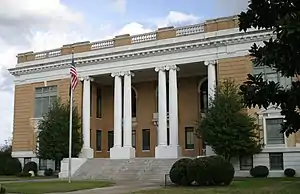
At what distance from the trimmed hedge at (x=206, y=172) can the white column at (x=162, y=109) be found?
14.1 meters

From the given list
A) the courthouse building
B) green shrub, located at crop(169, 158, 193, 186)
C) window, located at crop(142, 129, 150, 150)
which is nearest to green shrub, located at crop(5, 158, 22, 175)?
the courthouse building

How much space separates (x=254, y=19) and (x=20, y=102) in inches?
1739

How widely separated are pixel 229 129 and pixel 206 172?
8.91 m

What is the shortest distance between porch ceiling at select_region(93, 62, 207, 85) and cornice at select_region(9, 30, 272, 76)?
1753 millimetres

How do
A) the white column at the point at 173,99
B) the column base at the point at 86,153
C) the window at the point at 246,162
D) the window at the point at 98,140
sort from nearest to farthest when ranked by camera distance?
1. the window at the point at 246,162
2. the white column at the point at 173,99
3. the column base at the point at 86,153
4. the window at the point at 98,140

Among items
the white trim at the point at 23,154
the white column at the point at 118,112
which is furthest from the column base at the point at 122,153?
the white trim at the point at 23,154

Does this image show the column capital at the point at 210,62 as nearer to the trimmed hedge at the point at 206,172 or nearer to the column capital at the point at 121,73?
the column capital at the point at 121,73

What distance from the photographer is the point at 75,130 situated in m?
44.2

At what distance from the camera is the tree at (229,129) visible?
34.1 m

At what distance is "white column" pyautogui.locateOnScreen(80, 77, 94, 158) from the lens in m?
44.8

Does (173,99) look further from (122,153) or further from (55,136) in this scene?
(55,136)

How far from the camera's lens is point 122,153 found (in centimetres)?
4250

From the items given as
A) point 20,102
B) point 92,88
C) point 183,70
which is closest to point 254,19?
point 183,70

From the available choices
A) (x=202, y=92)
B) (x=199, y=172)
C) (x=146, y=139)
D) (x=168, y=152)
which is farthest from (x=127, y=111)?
(x=199, y=172)
